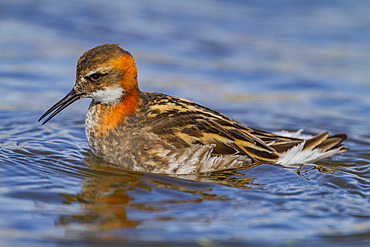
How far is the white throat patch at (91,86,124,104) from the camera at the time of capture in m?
7.19

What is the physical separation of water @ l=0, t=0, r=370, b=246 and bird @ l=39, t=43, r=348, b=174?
220 millimetres

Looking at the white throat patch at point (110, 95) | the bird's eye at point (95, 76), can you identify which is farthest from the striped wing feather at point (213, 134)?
the bird's eye at point (95, 76)

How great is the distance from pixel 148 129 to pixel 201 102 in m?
3.54

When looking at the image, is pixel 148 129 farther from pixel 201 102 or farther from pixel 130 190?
pixel 201 102

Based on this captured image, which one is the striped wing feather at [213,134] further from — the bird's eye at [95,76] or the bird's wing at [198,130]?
the bird's eye at [95,76]

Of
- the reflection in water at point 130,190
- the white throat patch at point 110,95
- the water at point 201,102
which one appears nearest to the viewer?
the water at point 201,102

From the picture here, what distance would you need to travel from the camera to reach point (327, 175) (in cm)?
705

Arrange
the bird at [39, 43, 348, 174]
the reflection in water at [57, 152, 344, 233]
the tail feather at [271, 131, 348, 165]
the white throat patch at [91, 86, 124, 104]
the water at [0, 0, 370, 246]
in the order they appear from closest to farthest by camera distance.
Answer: the water at [0, 0, 370, 246]
the reflection in water at [57, 152, 344, 233]
the bird at [39, 43, 348, 174]
the white throat patch at [91, 86, 124, 104]
the tail feather at [271, 131, 348, 165]

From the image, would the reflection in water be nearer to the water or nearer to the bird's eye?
the water

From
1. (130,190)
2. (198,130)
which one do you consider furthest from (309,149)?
(130,190)

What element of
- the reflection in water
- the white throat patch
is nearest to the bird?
the white throat patch

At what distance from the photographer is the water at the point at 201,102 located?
539 cm

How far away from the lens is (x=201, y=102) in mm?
10547

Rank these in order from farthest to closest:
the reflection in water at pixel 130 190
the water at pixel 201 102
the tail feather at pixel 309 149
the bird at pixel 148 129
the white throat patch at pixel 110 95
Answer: the tail feather at pixel 309 149 → the white throat patch at pixel 110 95 → the bird at pixel 148 129 → the reflection in water at pixel 130 190 → the water at pixel 201 102
